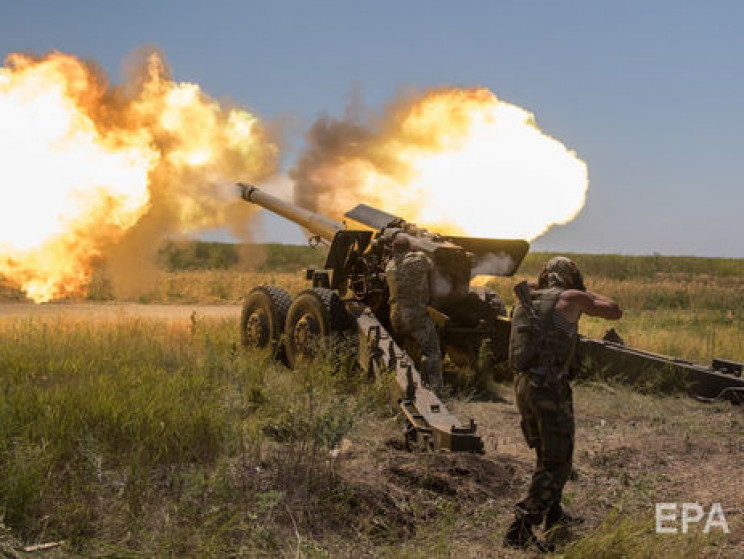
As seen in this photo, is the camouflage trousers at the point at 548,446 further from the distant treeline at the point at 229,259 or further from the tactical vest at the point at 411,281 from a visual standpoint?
the distant treeline at the point at 229,259

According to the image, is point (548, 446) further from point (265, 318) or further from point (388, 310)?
point (265, 318)

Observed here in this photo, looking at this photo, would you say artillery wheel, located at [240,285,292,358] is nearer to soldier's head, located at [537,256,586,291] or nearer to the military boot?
soldier's head, located at [537,256,586,291]

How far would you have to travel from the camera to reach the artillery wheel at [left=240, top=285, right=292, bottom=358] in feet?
32.4

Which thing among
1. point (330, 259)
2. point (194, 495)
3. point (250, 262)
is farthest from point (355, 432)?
point (250, 262)

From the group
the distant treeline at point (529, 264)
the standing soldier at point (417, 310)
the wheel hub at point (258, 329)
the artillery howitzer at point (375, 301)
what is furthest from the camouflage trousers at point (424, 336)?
the distant treeline at point (529, 264)

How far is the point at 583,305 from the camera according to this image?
4.57m

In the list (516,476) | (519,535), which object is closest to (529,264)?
(516,476)

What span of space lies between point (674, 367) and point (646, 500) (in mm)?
4130

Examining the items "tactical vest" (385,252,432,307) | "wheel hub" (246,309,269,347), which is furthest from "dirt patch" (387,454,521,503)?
"wheel hub" (246,309,269,347)

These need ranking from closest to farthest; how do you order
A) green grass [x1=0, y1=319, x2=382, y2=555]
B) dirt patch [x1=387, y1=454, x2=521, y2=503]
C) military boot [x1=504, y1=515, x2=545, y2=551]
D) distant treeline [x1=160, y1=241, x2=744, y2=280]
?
green grass [x1=0, y1=319, x2=382, y2=555], military boot [x1=504, y1=515, x2=545, y2=551], dirt patch [x1=387, y1=454, x2=521, y2=503], distant treeline [x1=160, y1=241, x2=744, y2=280]

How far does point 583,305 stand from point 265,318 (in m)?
6.13

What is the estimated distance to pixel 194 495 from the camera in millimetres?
4402

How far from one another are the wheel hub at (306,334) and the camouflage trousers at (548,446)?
14.8 feet

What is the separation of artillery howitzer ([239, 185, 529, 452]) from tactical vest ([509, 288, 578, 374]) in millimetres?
3017
